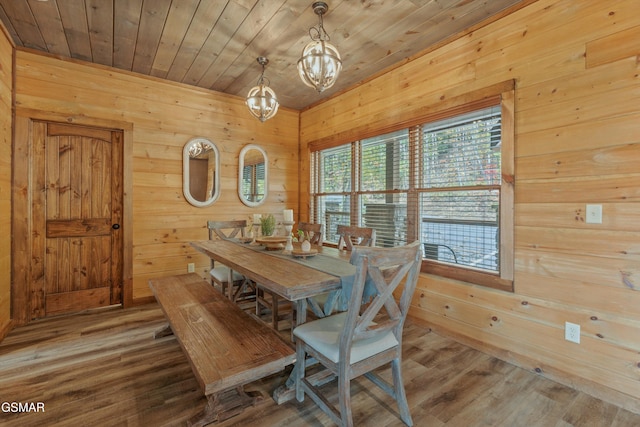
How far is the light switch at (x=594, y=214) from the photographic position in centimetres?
189

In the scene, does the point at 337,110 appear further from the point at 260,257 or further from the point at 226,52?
the point at 260,257

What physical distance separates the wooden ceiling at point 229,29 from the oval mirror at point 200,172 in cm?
90

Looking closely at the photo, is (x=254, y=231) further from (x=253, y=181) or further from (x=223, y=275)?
(x=253, y=181)

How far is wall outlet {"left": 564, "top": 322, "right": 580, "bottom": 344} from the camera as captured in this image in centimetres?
198

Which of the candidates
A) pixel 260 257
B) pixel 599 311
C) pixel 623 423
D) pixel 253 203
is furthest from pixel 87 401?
pixel 599 311

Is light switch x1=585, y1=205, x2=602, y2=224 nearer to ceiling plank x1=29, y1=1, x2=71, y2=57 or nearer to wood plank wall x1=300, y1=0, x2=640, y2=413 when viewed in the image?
wood plank wall x1=300, y1=0, x2=640, y2=413

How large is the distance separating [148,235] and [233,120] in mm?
1868

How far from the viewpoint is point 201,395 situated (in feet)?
6.14

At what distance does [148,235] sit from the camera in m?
3.54

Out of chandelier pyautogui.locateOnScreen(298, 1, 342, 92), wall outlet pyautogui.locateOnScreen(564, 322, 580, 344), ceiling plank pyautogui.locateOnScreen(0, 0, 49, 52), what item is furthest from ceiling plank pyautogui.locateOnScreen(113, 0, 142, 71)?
wall outlet pyautogui.locateOnScreen(564, 322, 580, 344)

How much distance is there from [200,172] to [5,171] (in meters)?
1.77

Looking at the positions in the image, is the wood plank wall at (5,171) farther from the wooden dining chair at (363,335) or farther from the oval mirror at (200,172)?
the wooden dining chair at (363,335)

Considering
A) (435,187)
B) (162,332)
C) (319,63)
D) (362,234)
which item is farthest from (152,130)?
(435,187)

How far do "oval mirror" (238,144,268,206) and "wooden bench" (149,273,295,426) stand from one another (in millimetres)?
2164
